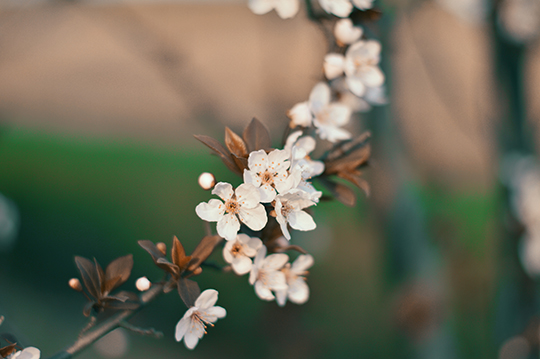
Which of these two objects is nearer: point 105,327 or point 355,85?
point 105,327

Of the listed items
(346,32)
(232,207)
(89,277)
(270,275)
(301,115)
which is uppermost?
(346,32)

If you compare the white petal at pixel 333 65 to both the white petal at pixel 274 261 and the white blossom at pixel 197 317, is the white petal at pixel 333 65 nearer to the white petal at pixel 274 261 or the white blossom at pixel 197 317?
the white petal at pixel 274 261

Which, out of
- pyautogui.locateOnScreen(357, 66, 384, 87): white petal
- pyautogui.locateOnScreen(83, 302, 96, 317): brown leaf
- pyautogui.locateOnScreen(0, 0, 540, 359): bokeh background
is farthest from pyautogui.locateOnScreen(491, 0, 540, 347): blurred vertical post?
pyautogui.locateOnScreen(83, 302, 96, 317): brown leaf

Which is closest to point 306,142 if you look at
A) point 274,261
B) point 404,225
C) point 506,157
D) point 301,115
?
point 301,115

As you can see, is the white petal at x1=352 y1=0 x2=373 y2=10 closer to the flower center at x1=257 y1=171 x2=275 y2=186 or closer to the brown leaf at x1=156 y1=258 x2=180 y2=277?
the flower center at x1=257 y1=171 x2=275 y2=186

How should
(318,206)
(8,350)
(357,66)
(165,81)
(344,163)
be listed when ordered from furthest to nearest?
1. (165,81)
2. (318,206)
3. (357,66)
4. (344,163)
5. (8,350)

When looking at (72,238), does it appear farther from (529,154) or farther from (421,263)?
(529,154)

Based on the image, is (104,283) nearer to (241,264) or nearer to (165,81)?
(241,264)

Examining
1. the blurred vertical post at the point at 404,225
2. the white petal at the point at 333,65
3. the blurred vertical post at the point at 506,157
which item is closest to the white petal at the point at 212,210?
the white petal at the point at 333,65
